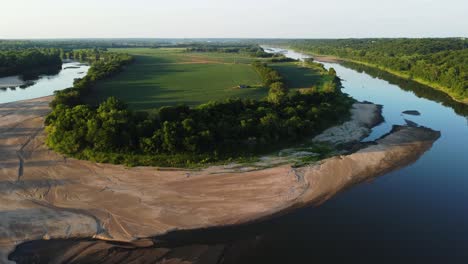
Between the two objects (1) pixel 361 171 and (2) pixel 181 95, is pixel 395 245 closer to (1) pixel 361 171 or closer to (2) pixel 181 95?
(1) pixel 361 171

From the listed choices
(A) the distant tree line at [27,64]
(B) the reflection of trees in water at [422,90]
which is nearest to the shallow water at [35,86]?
(A) the distant tree line at [27,64]

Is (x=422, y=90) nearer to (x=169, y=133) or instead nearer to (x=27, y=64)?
(x=169, y=133)

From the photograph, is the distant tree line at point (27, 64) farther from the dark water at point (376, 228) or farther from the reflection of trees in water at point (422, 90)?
the reflection of trees in water at point (422, 90)

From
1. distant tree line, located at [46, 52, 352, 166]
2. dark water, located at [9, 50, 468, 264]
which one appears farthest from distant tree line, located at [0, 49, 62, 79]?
dark water, located at [9, 50, 468, 264]

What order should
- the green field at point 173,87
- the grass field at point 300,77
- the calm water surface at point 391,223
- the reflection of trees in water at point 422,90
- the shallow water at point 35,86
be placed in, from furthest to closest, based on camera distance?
the grass field at point 300,77
the shallow water at point 35,86
the reflection of trees in water at point 422,90
the green field at point 173,87
the calm water surface at point 391,223

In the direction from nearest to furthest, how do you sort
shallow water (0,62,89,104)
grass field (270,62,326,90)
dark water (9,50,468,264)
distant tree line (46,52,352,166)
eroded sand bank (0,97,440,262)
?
dark water (9,50,468,264), eroded sand bank (0,97,440,262), distant tree line (46,52,352,166), shallow water (0,62,89,104), grass field (270,62,326,90)

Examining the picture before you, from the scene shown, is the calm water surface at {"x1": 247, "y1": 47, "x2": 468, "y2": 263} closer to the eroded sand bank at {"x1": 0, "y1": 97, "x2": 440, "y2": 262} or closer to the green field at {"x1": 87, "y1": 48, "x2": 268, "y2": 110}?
the eroded sand bank at {"x1": 0, "y1": 97, "x2": 440, "y2": 262}
